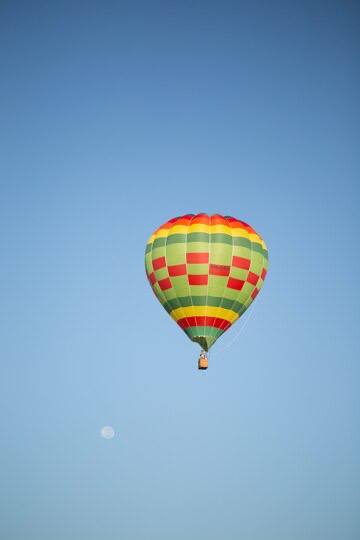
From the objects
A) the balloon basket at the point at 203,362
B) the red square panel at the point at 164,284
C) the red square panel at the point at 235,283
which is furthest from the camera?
the red square panel at the point at 164,284

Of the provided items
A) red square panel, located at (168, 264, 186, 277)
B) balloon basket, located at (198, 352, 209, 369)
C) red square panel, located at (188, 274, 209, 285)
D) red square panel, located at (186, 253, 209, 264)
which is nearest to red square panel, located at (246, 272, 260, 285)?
red square panel, located at (188, 274, 209, 285)

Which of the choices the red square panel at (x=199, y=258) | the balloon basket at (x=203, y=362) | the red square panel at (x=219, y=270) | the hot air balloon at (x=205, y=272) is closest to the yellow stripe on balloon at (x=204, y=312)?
the hot air balloon at (x=205, y=272)

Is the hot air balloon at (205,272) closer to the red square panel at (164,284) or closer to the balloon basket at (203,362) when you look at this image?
the red square panel at (164,284)

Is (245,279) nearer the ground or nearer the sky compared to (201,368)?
nearer the sky

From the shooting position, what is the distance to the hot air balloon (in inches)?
1003

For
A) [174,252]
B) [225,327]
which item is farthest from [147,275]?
[225,327]

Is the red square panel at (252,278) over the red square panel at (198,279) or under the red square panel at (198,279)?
over

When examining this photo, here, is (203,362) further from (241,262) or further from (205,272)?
(241,262)

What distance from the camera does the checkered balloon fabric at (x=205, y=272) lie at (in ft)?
83.6

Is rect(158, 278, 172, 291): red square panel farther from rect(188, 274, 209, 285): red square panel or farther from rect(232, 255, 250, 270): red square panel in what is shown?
rect(232, 255, 250, 270): red square panel

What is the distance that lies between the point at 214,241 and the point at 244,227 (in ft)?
6.04

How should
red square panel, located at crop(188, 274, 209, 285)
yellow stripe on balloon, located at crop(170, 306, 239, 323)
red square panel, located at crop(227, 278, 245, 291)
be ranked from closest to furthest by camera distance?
red square panel, located at crop(188, 274, 209, 285)
yellow stripe on balloon, located at crop(170, 306, 239, 323)
red square panel, located at crop(227, 278, 245, 291)

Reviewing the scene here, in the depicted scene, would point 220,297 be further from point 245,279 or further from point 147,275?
point 147,275

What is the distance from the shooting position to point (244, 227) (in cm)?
2666
